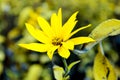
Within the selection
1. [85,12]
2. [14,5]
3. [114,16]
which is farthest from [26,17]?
[114,16]

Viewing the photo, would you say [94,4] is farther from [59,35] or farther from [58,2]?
[59,35]

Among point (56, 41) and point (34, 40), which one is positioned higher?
point (56, 41)

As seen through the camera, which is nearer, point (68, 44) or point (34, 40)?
point (68, 44)

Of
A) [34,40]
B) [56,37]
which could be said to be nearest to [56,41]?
[56,37]

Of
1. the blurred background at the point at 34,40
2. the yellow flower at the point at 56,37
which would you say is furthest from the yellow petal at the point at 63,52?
the blurred background at the point at 34,40

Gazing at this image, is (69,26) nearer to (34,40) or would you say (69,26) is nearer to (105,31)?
(105,31)

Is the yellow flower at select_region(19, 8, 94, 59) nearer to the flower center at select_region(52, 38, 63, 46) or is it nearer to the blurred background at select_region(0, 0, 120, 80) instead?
the flower center at select_region(52, 38, 63, 46)
